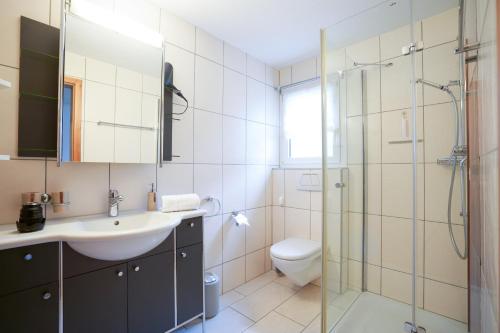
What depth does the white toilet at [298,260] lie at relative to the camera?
72.1 inches

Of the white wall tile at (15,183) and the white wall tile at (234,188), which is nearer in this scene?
the white wall tile at (15,183)

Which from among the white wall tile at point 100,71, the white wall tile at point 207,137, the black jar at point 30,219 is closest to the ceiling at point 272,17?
the white wall tile at point 100,71

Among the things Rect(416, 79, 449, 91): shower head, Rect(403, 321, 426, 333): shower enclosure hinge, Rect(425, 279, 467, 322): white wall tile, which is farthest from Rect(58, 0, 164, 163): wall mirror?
Rect(425, 279, 467, 322): white wall tile

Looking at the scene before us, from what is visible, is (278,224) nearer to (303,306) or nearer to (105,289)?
(303,306)

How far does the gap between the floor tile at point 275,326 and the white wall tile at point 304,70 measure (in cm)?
230

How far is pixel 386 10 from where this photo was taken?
5.13ft

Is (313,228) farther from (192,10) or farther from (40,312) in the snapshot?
(192,10)

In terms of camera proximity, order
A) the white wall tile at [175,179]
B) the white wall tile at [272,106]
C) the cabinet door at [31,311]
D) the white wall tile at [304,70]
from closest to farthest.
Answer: the cabinet door at [31,311]
the white wall tile at [175,179]
the white wall tile at [304,70]
the white wall tile at [272,106]

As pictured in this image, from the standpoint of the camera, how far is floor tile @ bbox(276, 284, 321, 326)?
173 cm

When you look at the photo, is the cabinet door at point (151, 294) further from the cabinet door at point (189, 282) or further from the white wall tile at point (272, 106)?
the white wall tile at point (272, 106)

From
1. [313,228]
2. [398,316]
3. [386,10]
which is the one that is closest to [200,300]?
[313,228]

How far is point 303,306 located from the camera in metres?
1.87

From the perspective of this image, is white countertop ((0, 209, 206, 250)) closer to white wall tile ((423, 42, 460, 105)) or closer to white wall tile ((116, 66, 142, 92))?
white wall tile ((116, 66, 142, 92))

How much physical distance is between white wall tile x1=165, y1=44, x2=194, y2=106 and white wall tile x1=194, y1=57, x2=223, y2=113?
48mm
